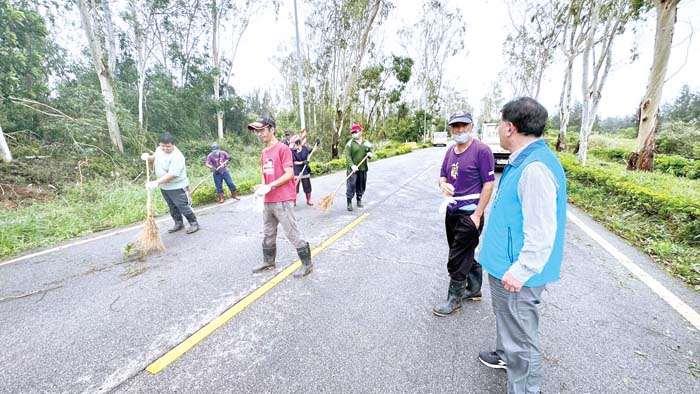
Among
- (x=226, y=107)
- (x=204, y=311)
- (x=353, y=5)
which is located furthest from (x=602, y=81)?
(x=226, y=107)

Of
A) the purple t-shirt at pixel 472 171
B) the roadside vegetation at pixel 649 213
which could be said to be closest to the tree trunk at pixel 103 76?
the purple t-shirt at pixel 472 171

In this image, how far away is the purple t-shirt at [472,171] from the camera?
9.16 feet

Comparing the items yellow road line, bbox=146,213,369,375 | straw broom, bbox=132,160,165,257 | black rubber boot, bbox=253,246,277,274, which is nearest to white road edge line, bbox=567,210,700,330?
yellow road line, bbox=146,213,369,375

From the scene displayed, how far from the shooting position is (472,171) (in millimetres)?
2807

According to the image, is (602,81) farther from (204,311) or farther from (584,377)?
(204,311)

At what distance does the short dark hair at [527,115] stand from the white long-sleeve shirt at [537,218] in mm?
212

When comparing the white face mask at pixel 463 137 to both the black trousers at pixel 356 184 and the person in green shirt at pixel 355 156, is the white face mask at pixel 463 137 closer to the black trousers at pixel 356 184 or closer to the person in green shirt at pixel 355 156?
the person in green shirt at pixel 355 156

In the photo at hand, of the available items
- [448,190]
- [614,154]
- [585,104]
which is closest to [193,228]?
[448,190]

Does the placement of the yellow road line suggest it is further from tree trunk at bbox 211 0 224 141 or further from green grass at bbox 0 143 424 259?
tree trunk at bbox 211 0 224 141

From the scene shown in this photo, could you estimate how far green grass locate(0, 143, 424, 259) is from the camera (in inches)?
207

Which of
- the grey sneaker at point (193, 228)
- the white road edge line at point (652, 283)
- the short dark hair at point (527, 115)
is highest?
the short dark hair at point (527, 115)

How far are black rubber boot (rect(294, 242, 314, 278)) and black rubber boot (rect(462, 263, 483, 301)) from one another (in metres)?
1.73

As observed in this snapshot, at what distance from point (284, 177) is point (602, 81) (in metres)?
18.7

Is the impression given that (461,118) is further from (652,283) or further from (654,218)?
(654,218)
